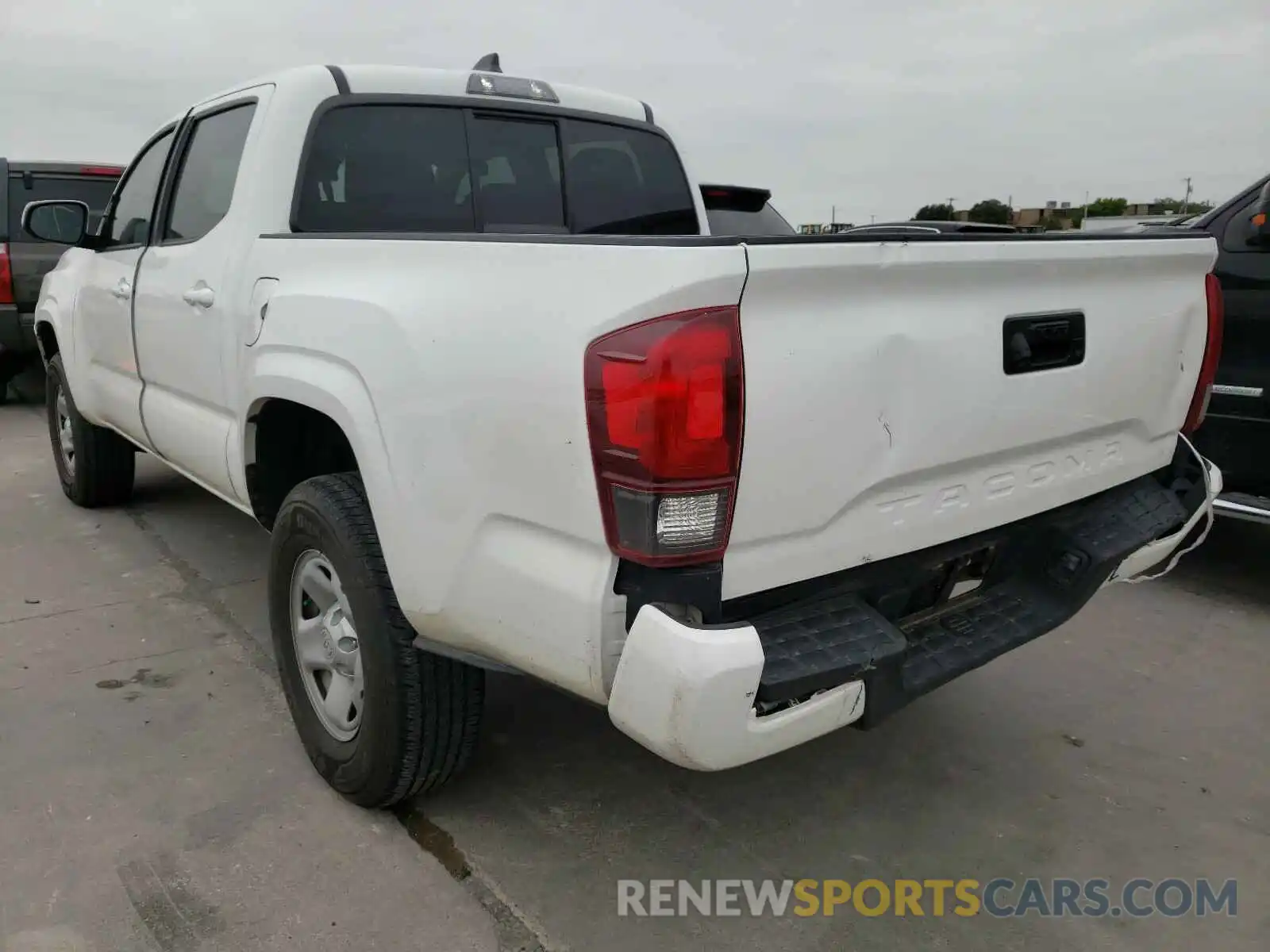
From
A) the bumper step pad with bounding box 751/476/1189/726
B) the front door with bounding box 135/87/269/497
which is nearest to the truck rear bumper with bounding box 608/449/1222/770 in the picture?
the bumper step pad with bounding box 751/476/1189/726

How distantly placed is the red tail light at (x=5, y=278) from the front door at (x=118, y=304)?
387cm

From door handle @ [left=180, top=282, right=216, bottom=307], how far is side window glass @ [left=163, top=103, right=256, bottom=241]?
218mm

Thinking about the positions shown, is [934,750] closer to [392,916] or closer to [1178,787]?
[1178,787]

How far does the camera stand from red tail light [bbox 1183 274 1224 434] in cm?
268

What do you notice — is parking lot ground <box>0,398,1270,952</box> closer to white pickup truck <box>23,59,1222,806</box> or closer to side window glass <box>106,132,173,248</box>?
white pickup truck <box>23,59,1222,806</box>

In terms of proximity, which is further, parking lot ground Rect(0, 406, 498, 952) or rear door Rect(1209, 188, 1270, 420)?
rear door Rect(1209, 188, 1270, 420)

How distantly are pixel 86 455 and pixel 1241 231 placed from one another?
18.2 ft

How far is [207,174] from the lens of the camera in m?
3.48

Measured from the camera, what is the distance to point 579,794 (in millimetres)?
2684

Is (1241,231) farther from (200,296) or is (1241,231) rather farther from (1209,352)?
(200,296)

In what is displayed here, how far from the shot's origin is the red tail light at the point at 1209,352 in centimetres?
268

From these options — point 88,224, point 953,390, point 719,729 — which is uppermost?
point 88,224

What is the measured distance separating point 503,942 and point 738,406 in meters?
1.29

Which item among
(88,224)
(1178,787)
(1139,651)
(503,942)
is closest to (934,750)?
(1178,787)
